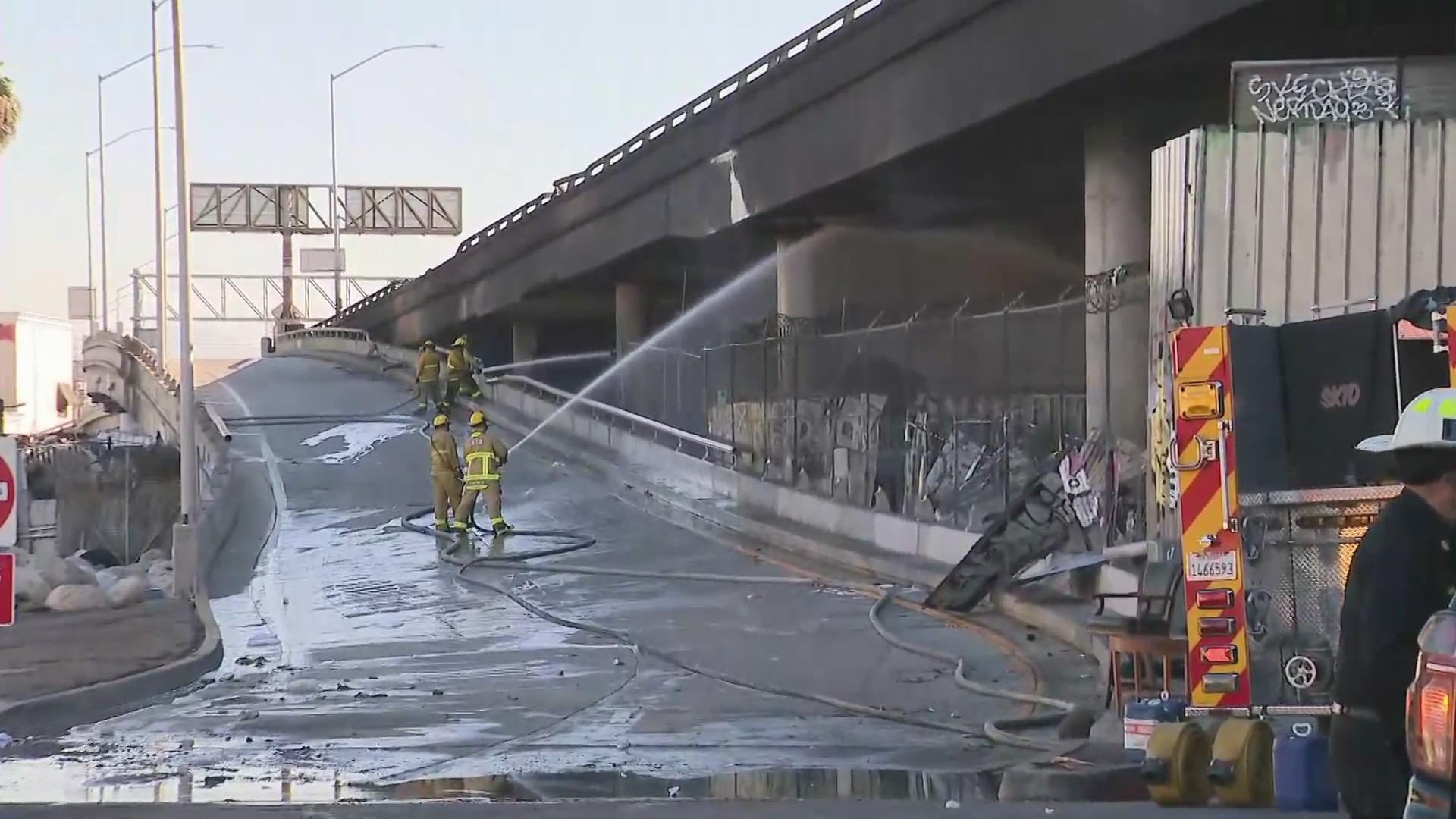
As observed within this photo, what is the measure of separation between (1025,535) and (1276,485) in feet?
25.3

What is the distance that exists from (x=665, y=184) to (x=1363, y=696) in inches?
1405

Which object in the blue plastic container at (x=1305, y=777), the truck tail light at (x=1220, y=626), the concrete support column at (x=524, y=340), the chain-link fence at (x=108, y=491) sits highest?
the concrete support column at (x=524, y=340)

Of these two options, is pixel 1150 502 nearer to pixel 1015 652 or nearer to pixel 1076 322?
pixel 1015 652

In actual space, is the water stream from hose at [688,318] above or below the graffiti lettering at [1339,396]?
above

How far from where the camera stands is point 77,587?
20.3 meters

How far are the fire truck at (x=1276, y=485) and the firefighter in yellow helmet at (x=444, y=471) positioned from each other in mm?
15382

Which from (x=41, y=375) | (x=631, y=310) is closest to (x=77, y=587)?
(x=631, y=310)

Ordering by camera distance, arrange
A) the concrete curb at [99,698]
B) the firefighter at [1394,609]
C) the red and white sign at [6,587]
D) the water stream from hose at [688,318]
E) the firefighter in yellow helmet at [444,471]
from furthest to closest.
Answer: the water stream from hose at [688,318] < the firefighter in yellow helmet at [444,471] < the concrete curb at [99,698] < the red and white sign at [6,587] < the firefighter at [1394,609]

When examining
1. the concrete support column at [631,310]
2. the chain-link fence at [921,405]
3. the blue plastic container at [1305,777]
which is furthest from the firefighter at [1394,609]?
the concrete support column at [631,310]

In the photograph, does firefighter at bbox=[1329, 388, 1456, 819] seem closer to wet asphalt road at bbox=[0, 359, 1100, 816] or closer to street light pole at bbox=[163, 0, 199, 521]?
wet asphalt road at bbox=[0, 359, 1100, 816]

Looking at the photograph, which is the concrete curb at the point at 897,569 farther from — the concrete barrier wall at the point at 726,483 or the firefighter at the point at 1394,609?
the firefighter at the point at 1394,609

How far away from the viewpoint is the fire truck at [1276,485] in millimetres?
8609

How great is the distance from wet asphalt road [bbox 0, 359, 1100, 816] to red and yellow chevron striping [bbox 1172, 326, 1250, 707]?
1350mm

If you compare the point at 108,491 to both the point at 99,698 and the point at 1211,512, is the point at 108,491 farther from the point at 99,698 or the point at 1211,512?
the point at 1211,512
